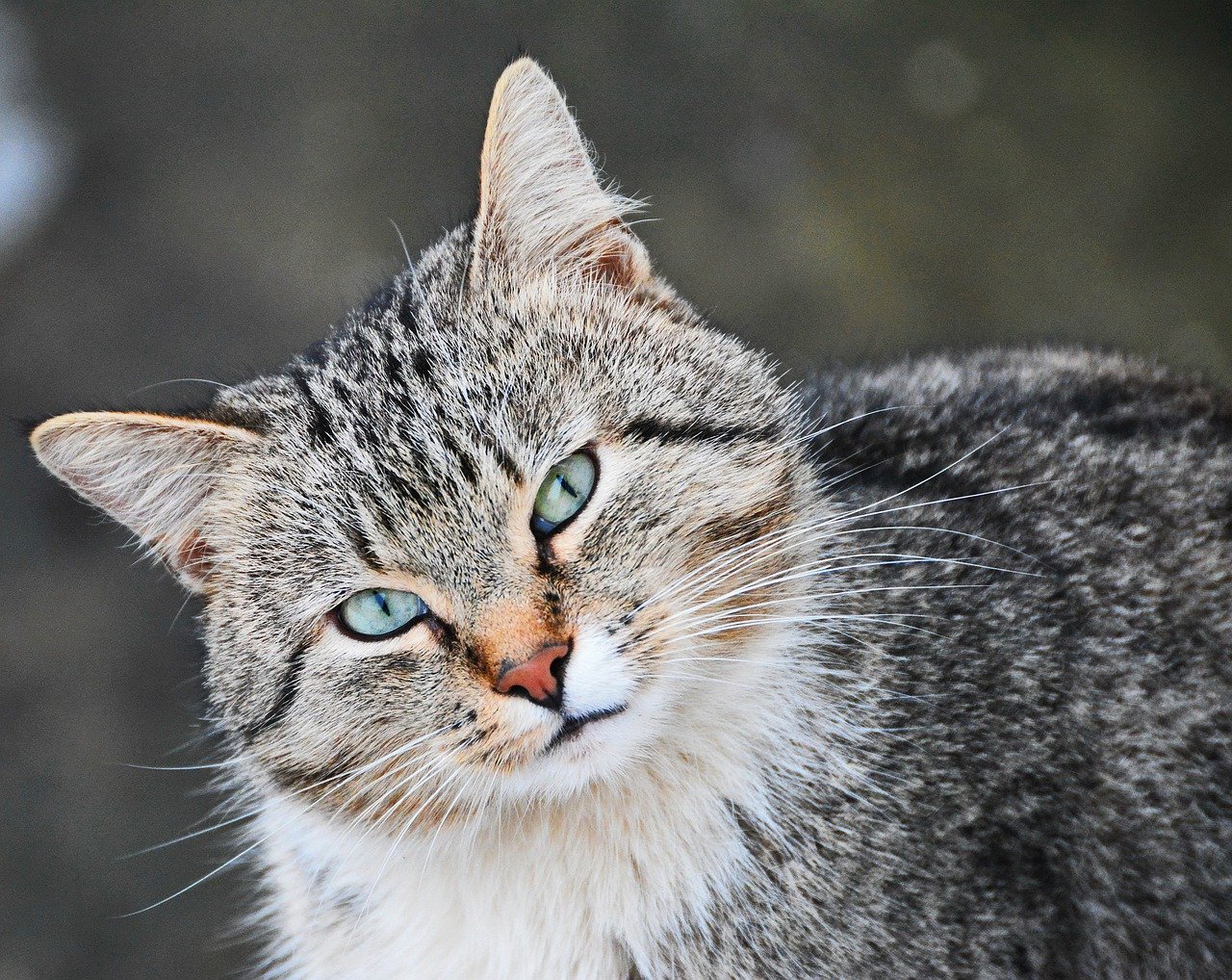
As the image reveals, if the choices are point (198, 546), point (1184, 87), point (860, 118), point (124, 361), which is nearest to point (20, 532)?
point (124, 361)

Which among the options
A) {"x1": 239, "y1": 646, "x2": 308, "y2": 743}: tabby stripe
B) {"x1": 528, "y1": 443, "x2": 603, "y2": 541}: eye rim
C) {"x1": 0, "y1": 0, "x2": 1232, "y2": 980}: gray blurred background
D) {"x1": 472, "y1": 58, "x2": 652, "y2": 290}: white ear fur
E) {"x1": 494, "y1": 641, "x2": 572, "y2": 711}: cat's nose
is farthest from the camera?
{"x1": 0, "y1": 0, "x2": 1232, "y2": 980}: gray blurred background

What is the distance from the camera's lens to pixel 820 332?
19.9 feet

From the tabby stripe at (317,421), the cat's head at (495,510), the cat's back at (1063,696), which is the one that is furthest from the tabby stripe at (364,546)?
the cat's back at (1063,696)

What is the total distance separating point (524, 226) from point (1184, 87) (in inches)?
208

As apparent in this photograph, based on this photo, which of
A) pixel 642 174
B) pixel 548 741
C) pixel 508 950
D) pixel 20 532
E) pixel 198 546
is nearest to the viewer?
pixel 548 741

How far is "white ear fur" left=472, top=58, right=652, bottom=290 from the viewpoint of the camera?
2410mm

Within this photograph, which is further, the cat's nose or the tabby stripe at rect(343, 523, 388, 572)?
the tabby stripe at rect(343, 523, 388, 572)

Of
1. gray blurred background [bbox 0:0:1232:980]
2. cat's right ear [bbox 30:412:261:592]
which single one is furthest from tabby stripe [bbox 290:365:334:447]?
gray blurred background [bbox 0:0:1232:980]

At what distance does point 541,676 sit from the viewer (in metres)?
2.00

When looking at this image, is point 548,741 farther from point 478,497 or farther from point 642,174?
point 642,174

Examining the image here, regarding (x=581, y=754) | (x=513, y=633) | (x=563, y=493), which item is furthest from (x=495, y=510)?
(x=581, y=754)

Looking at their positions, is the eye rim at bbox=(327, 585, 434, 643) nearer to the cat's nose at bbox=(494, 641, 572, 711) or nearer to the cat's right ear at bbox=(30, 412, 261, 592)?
the cat's nose at bbox=(494, 641, 572, 711)

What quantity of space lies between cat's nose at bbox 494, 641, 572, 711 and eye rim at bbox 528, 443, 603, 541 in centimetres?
25

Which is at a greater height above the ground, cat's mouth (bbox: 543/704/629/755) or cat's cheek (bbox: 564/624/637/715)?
cat's cheek (bbox: 564/624/637/715)
